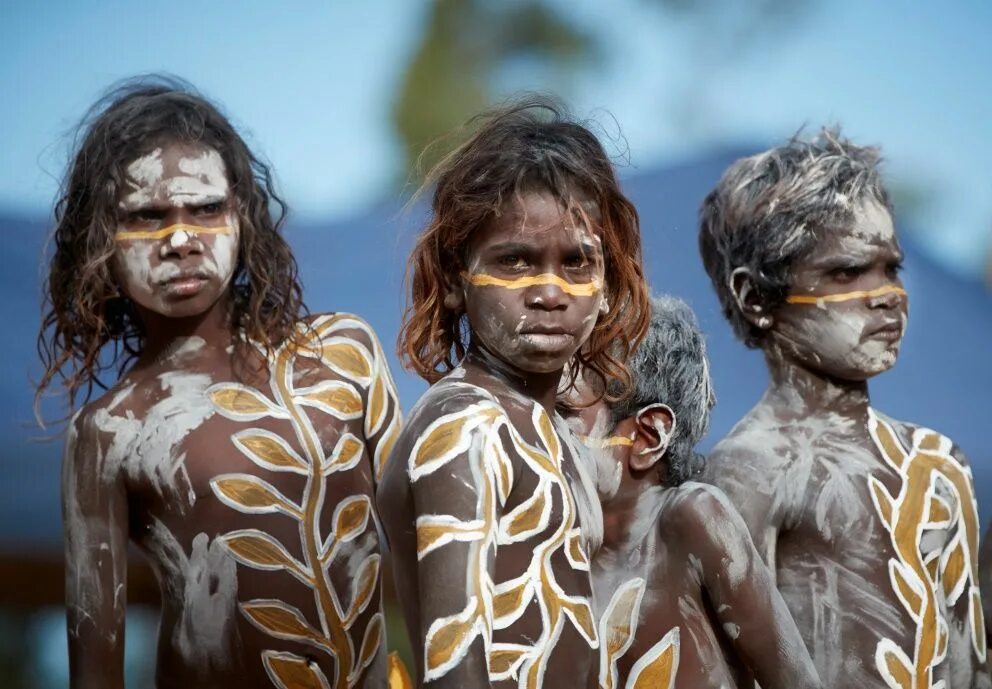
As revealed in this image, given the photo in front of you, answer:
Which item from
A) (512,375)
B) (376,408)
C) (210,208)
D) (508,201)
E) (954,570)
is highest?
(210,208)

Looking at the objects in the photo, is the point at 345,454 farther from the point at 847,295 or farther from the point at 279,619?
the point at 847,295

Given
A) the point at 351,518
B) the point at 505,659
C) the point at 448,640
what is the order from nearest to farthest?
the point at 448,640 < the point at 505,659 < the point at 351,518

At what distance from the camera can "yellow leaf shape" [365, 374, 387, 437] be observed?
3051 millimetres

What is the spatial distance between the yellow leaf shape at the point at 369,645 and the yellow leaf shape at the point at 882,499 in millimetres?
967

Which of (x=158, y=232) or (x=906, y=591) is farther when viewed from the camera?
(x=906, y=591)

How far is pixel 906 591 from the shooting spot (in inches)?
122

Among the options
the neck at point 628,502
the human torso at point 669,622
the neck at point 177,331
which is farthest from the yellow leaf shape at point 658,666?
the neck at point 177,331

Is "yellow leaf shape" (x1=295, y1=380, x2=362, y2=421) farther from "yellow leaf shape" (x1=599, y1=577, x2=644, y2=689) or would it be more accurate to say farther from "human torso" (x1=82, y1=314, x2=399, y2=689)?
"yellow leaf shape" (x1=599, y1=577, x2=644, y2=689)

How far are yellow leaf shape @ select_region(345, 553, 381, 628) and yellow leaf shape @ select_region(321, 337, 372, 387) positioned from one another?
13.1 inches

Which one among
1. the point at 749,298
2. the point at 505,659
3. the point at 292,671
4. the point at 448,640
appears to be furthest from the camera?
the point at 749,298

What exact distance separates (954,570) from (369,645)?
116 cm

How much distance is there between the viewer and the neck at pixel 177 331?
304 cm

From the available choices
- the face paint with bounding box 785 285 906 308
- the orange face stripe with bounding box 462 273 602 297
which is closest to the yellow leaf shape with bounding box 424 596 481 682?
the orange face stripe with bounding box 462 273 602 297

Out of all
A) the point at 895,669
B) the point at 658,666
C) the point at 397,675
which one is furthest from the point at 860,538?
the point at 397,675
